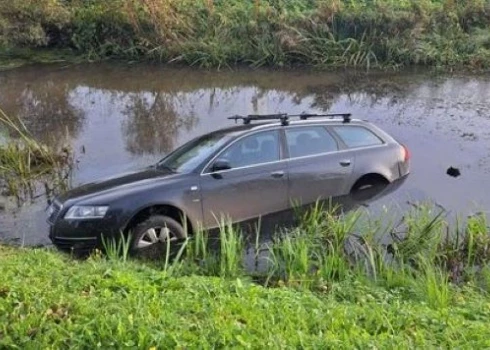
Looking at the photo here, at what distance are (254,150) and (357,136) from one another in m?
1.86

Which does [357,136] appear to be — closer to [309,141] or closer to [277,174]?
[309,141]

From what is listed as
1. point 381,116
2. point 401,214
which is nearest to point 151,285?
point 401,214

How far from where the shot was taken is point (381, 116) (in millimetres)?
15805

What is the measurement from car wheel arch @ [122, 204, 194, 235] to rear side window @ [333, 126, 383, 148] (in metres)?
2.80

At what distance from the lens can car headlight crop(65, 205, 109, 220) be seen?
8297 mm

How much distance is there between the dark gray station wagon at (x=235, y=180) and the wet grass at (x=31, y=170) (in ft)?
8.25

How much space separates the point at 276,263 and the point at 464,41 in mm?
17016

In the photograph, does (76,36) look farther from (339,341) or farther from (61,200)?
(339,341)

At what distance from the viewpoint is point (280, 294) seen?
5.85m

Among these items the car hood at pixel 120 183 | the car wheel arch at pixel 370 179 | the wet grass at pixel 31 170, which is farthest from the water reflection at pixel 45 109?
the car wheel arch at pixel 370 179

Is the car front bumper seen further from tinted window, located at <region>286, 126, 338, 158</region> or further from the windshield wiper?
tinted window, located at <region>286, 126, 338, 158</region>

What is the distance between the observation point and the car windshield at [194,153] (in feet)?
29.8

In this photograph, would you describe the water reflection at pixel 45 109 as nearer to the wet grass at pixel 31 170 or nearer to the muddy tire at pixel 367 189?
the wet grass at pixel 31 170

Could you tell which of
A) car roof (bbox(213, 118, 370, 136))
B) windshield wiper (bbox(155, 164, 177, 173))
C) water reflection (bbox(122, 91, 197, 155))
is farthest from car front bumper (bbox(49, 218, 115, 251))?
water reflection (bbox(122, 91, 197, 155))
